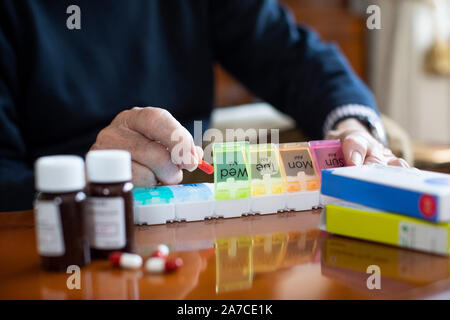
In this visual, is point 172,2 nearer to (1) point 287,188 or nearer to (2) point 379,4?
(1) point 287,188

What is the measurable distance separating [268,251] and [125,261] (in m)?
0.18

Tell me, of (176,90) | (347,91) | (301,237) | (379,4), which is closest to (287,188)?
(301,237)

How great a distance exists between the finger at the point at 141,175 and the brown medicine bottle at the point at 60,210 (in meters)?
0.21

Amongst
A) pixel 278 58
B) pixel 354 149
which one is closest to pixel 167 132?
pixel 354 149

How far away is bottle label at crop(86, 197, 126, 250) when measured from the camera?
0.60 meters

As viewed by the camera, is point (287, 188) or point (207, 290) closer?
point (207, 290)

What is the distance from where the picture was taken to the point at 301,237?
28.1 inches

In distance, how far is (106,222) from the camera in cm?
61

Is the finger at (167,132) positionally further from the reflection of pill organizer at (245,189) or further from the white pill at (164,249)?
the white pill at (164,249)

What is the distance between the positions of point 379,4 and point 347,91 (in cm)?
186

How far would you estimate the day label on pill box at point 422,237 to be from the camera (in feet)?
2.06

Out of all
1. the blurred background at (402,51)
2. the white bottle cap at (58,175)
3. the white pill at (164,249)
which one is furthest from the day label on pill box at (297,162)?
the blurred background at (402,51)

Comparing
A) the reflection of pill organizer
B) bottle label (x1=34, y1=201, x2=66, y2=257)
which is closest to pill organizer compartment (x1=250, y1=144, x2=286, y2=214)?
the reflection of pill organizer

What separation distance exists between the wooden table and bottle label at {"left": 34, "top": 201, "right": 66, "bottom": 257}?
0.03 metres
